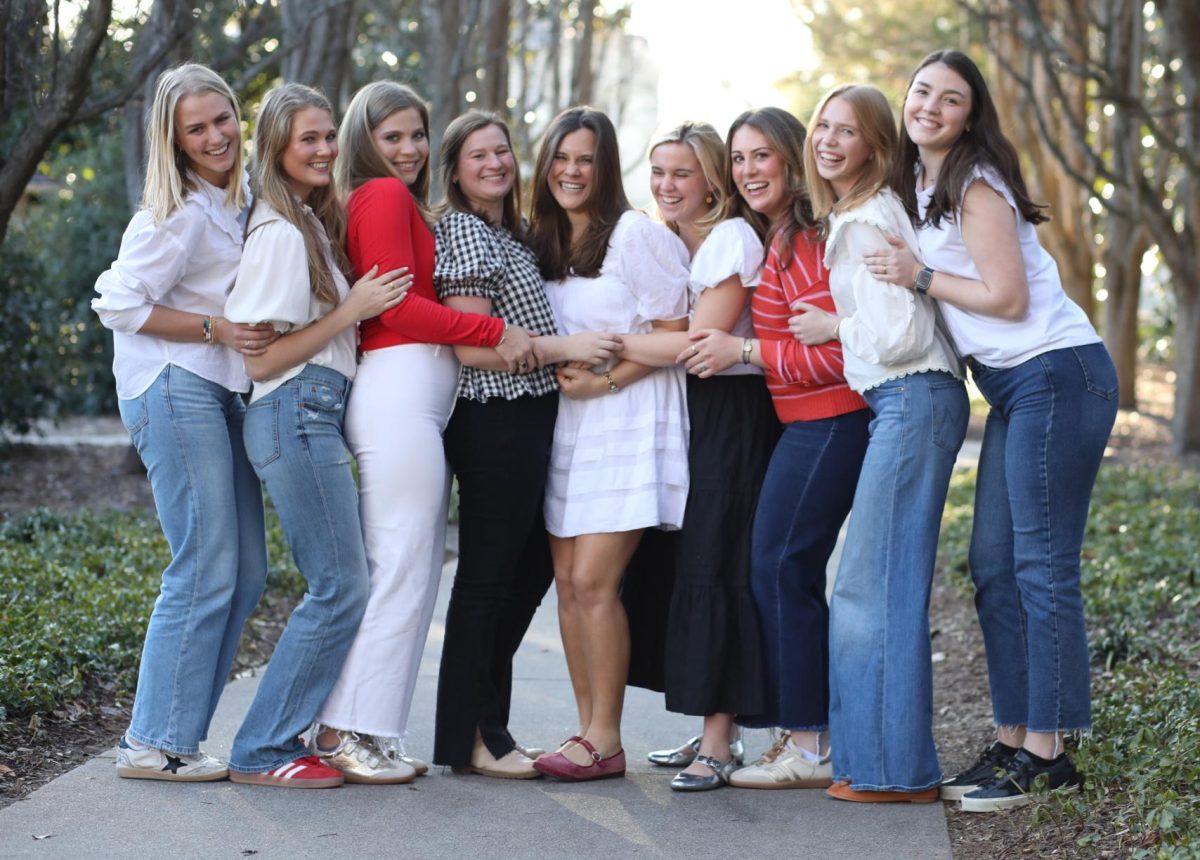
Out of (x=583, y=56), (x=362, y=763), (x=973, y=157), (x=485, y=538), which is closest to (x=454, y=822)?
(x=362, y=763)

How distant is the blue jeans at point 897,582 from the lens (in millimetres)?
4434

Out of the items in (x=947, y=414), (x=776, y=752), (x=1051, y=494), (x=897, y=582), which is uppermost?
(x=947, y=414)

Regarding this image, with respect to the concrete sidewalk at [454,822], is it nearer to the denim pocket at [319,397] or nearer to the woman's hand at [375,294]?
the denim pocket at [319,397]

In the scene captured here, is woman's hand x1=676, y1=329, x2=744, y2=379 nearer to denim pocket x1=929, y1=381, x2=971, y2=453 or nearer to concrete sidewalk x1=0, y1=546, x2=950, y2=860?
denim pocket x1=929, y1=381, x2=971, y2=453

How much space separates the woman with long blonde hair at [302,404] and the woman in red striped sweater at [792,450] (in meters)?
1.14

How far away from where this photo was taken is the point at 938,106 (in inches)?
170

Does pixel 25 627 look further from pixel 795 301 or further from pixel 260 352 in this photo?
pixel 795 301

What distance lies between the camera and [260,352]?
4.48 metres

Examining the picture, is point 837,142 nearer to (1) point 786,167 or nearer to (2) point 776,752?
(1) point 786,167

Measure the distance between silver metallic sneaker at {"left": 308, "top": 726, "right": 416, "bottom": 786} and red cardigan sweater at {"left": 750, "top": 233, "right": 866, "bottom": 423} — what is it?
1664 millimetres

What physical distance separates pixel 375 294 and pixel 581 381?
726mm

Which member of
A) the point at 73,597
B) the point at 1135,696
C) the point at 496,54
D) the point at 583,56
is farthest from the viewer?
the point at 583,56

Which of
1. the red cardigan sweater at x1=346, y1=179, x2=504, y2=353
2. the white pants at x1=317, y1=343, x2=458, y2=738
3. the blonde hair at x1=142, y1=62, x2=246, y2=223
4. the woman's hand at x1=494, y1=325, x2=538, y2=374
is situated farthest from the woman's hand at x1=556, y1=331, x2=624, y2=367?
the blonde hair at x1=142, y1=62, x2=246, y2=223

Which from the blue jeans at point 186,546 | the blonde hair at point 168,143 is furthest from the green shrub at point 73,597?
the blonde hair at point 168,143
